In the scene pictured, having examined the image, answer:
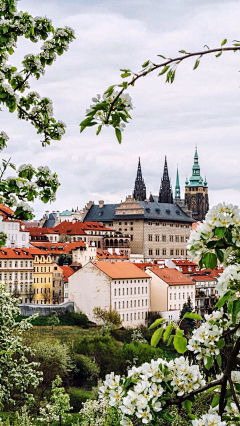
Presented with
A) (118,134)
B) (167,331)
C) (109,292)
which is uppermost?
(109,292)

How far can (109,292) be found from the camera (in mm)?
60250

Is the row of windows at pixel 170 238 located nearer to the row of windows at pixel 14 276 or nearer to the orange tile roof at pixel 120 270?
the orange tile roof at pixel 120 270

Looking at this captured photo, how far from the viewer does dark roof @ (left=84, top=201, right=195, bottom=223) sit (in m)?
102

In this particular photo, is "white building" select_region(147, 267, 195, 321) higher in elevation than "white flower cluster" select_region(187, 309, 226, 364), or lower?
higher

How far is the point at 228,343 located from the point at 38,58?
256 cm

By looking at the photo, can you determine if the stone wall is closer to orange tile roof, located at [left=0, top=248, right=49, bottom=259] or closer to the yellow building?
the yellow building

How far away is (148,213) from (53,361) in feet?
212

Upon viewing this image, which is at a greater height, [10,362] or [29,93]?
[29,93]

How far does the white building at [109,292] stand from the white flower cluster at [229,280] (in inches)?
2243

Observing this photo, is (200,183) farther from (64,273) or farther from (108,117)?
(108,117)

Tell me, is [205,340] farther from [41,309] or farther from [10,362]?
[41,309]

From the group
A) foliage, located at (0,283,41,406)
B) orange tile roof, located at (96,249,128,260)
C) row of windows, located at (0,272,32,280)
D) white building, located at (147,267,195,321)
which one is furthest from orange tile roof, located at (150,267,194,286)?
foliage, located at (0,283,41,406)

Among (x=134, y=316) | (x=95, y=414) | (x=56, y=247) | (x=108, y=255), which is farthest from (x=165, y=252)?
(x=95, y=414)

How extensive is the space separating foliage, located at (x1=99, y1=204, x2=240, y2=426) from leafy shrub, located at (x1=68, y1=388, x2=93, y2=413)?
31.0 meters
